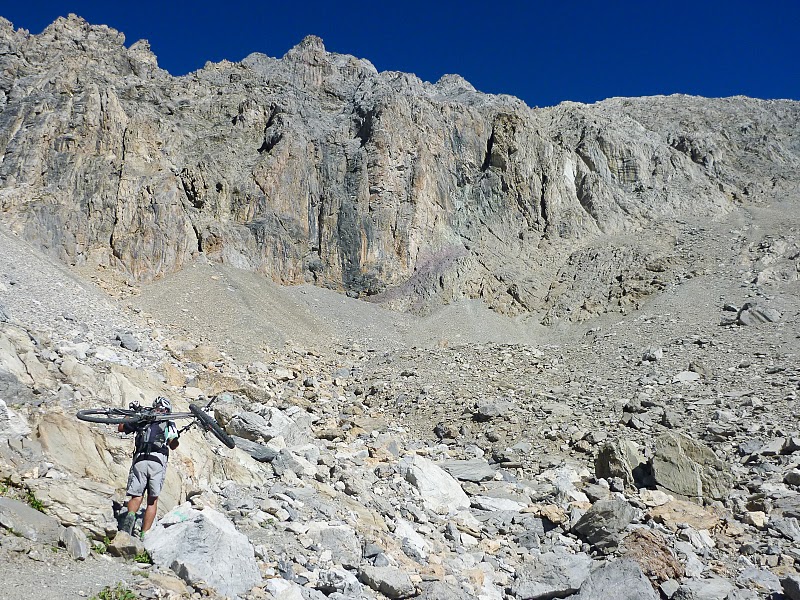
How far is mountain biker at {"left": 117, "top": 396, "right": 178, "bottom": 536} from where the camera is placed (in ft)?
21.0

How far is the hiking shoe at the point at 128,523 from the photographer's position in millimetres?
6215

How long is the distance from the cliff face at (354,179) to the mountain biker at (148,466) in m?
26.2

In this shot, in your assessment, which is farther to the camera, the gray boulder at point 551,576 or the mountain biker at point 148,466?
the gray boulder at point 551,576

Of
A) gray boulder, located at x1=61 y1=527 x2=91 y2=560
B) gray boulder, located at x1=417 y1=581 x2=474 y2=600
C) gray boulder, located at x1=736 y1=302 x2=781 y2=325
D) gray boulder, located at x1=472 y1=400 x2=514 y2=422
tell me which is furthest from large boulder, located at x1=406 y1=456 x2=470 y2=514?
gray boulder, located at x1=736 y1=302 x2=781 y2=325

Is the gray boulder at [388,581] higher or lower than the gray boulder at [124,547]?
lower

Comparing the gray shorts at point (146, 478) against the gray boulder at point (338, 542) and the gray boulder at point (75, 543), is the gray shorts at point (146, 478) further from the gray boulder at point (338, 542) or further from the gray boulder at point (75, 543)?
the gray boulder at point (338, 542)

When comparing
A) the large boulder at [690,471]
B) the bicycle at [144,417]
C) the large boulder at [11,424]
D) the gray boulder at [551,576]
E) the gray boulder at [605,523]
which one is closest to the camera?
the bicycle at [144,417]

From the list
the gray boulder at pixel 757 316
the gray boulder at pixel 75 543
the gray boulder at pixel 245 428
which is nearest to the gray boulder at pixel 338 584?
the gray boulder at pixel 75 543

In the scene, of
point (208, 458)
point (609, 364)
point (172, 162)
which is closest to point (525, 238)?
point (609, 364)

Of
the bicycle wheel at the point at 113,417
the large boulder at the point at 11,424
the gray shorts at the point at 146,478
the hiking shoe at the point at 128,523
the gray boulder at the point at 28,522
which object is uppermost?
the bicycle wheel at the point at 113,417

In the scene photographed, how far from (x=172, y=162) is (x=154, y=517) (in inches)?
1404

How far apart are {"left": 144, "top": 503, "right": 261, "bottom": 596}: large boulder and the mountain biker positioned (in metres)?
0.28

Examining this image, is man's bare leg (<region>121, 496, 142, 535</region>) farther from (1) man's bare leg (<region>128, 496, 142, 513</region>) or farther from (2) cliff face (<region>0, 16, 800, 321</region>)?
(2) cliff face (<region>0, 16, 800, 321</region>)

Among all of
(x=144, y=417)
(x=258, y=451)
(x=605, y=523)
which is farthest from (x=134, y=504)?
(x=605, y=523)
